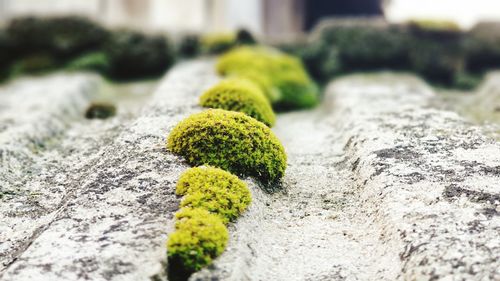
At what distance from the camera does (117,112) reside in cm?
984

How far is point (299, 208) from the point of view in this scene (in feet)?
18.7

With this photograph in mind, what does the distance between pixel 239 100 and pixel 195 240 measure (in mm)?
3726

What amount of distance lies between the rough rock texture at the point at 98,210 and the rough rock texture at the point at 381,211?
25.6 inches

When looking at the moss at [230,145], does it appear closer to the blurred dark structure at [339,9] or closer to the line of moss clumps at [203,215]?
the line of moss clumps at [203,215]

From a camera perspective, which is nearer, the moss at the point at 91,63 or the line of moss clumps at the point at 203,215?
the line of moss clumps at the point at 203,215

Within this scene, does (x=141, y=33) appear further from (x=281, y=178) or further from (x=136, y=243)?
(x=136, y=243)

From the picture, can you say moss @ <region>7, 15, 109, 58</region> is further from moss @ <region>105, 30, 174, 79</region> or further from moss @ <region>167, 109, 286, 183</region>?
moss @ <region>167, 109, 286, 183</region>

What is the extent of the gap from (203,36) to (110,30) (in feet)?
A: 7.85

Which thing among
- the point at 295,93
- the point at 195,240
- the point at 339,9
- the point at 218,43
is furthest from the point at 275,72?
the point at 339,9

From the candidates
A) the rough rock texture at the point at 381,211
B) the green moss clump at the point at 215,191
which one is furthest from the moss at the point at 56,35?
the green moss clump at the point at 215,191

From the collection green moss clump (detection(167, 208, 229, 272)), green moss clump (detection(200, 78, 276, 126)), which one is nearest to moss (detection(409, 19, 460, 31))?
green moss clump (detection(200, 78, 276, 126))

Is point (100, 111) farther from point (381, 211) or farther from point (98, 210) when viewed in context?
point (381, 211)

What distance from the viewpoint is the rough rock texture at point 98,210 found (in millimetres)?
4117

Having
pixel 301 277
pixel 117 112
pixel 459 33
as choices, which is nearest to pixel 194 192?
pixel 301 277
